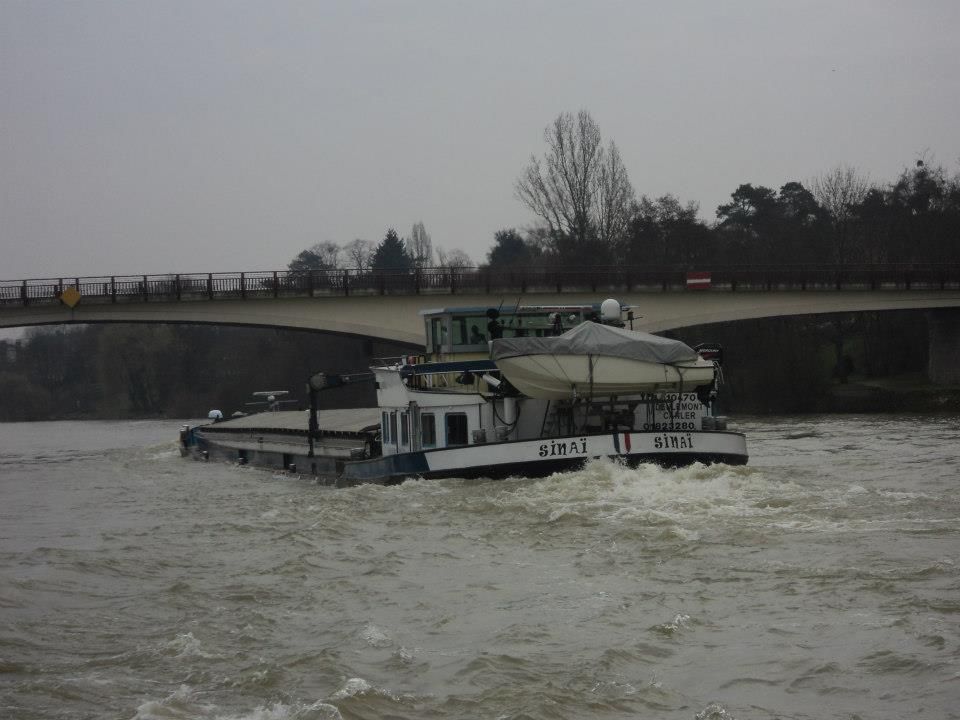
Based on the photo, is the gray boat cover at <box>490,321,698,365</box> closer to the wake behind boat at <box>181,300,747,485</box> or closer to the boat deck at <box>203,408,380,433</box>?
the wake behind boat at <box>181,300,747,485</box>

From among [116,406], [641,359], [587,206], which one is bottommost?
[116,406]

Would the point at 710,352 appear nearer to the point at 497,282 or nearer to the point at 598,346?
the point at 598,346

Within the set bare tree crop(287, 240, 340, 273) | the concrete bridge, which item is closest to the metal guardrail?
the concrete bridge

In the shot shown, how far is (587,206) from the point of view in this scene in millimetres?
88625

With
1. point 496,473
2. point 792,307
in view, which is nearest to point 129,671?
point 496,473

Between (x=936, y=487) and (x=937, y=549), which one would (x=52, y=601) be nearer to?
(x=937, y=549)

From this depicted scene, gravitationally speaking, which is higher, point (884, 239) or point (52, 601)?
point (884, 239)

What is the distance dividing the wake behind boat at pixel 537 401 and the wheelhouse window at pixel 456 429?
27mm

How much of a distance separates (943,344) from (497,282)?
999 inches

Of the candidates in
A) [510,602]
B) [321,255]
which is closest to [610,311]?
[510,602]

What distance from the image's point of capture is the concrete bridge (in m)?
51.5

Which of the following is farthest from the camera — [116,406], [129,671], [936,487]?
→ [116,406]

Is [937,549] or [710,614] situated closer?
[710,614]

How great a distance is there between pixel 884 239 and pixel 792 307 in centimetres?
2656
